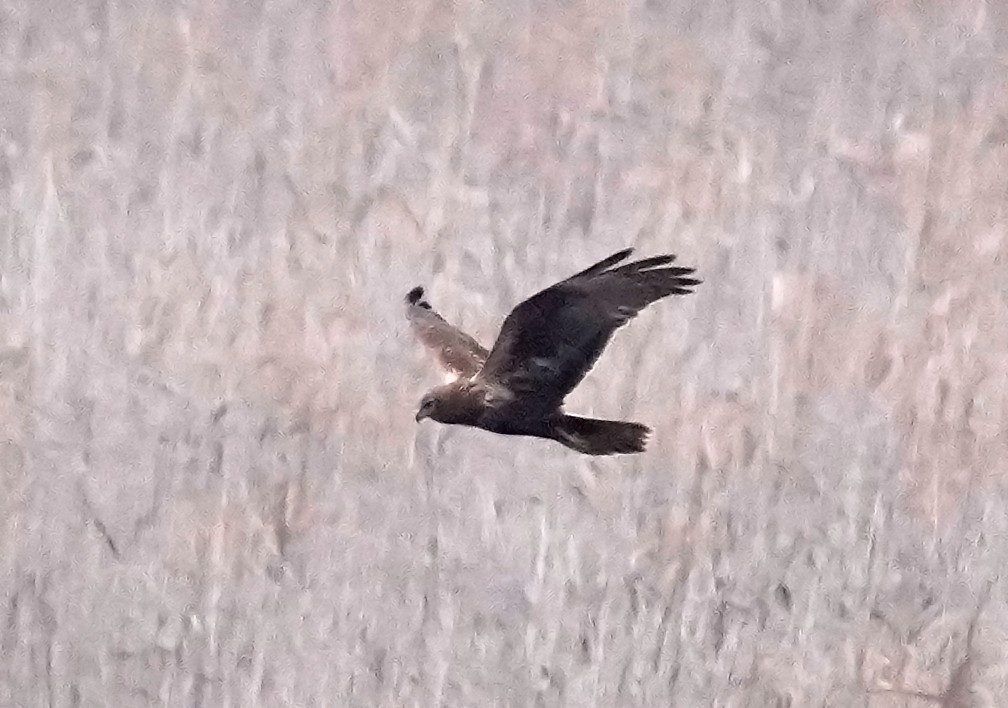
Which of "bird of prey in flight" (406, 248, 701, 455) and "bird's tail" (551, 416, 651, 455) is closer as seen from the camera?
"bird of prey in flight" (406, 248, 701, 455)

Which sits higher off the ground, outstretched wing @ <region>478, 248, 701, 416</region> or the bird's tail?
outstretched wing @ <region>478, 248, 701, 416</region>

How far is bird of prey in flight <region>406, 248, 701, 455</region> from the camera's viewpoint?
66cm

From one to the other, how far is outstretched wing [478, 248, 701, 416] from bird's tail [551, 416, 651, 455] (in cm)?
6

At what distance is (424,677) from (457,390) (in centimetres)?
30

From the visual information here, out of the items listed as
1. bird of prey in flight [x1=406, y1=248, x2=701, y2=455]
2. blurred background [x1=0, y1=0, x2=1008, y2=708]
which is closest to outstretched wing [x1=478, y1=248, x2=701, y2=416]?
bird of prey in flight [x1=406, y1=248, x2=701, y2=455]

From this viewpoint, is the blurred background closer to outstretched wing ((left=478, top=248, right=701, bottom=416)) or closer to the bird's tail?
the bird's tail

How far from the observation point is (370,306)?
853mm

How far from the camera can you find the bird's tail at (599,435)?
76 centimetres

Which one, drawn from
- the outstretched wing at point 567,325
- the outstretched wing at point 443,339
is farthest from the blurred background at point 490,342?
the outstretched wing at point 567,325

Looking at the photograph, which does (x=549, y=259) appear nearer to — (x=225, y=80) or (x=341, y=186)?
(x=341, y=186)

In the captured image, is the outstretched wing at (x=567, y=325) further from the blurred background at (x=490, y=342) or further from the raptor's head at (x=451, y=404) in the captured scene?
the blurred background at (x=490, y=342)

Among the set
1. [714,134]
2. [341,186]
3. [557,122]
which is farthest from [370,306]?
[714,134]

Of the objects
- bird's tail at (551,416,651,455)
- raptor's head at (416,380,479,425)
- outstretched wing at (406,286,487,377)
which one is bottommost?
bird's tail at (551,416,651,455)

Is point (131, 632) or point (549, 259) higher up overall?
point (549, 259)
